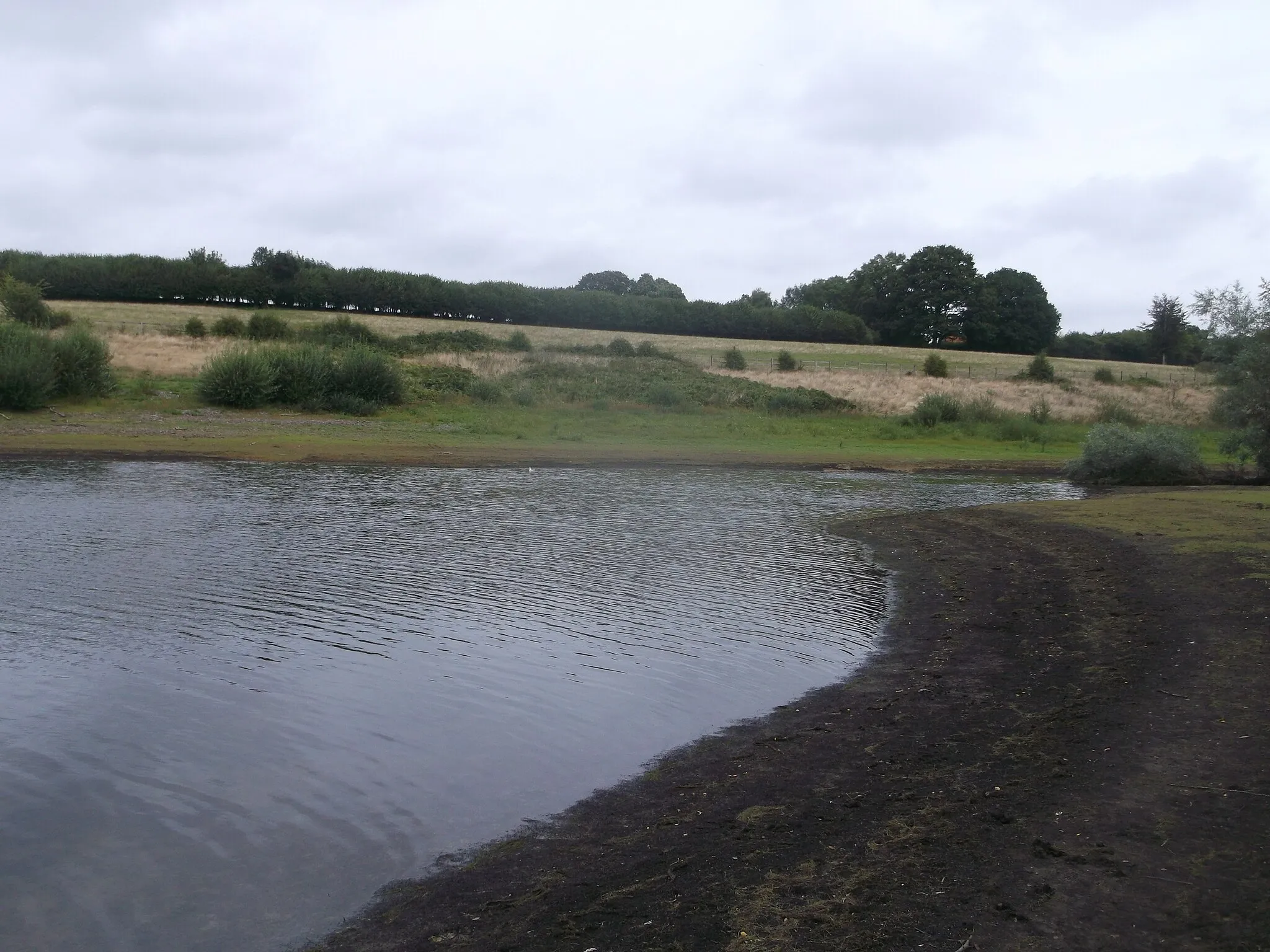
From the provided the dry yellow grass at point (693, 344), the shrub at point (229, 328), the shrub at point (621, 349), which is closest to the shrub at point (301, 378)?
the shrub at point (229, 328)

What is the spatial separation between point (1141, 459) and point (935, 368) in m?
38.7

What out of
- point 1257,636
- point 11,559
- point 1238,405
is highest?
point 1238,405

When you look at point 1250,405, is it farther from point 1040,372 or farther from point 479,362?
point 1040,372

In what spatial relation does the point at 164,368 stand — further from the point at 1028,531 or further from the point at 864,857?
the point at 864,857

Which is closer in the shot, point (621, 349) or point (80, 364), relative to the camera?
point (80, 364)

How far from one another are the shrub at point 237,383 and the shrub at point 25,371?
18.3ft

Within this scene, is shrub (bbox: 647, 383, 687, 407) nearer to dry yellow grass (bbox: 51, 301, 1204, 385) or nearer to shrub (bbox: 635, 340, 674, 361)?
shrub (bbox: 635, 340, 674, 361)

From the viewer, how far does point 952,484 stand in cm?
3428

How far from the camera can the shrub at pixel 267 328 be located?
65.1 meters

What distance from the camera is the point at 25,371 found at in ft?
129

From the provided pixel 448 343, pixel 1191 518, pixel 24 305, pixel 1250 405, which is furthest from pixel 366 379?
pixel 1191 518

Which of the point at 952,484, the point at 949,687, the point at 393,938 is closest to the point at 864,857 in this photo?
the point at 393,938

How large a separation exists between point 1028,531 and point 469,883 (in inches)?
690

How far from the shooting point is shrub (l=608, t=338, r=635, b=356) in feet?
232
